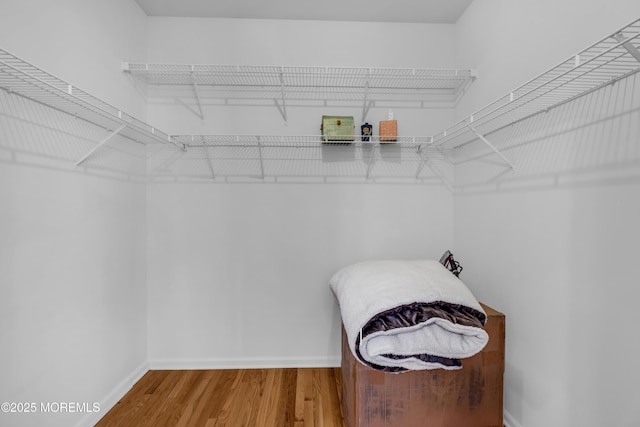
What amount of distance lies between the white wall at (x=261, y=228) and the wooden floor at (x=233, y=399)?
0.12m

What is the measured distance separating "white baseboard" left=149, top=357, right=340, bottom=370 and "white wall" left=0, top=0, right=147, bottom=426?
19 centimetres

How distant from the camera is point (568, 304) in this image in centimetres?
122

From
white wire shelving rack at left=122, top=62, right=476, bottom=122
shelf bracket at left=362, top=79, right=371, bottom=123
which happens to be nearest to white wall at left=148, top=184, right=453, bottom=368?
shelf bracket at left=362, top=79, right=371, bottom=123

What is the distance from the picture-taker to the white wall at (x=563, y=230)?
39.9 inches

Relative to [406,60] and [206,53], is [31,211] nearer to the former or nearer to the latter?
[206,53]

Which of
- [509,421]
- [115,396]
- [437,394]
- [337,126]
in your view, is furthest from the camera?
[337,126]

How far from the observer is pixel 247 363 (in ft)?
6.97

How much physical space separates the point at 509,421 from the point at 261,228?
1812 mm

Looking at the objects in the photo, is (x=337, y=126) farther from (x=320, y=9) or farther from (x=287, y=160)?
(x=320, y=9)

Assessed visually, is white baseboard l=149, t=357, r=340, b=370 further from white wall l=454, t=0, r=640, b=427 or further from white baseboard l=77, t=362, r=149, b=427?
white wall l=454, t=0, r=640, b=427

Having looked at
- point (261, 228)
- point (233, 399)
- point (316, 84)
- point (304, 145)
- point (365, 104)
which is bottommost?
point (233, 399)

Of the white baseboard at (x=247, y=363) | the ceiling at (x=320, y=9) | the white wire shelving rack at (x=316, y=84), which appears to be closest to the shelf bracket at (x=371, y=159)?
the white wire shelving rack at (x=316, y=84)

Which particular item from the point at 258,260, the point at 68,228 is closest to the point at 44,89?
the point at 68,228

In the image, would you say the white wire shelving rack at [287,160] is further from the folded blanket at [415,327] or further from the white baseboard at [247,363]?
the white baseboard at [247,363]
